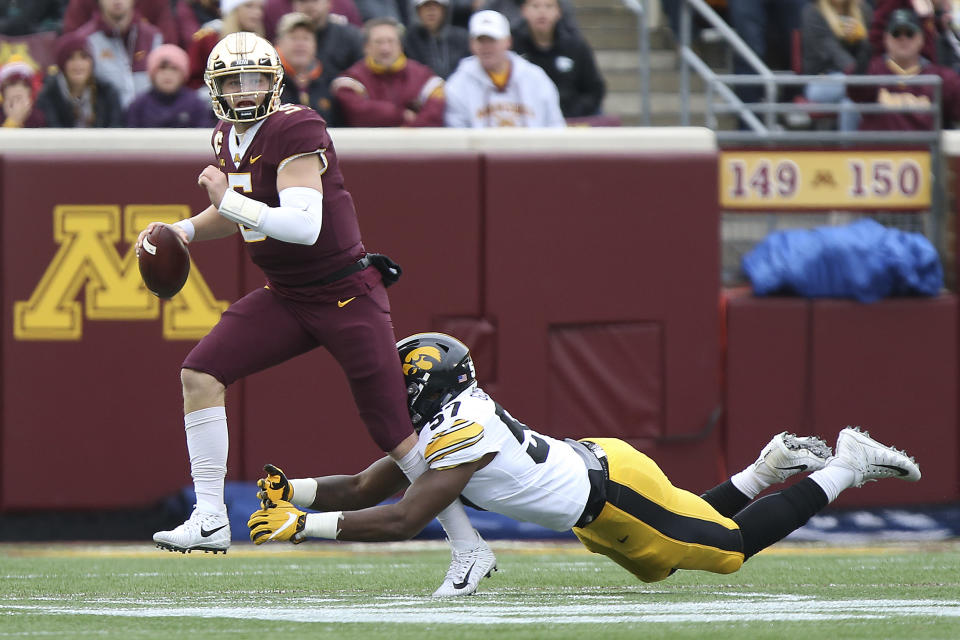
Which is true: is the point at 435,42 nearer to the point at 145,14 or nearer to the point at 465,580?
the point at 145,14

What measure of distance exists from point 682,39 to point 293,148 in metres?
4.45

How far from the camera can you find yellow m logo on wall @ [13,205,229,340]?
25.1 ft

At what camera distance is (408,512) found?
4.53 meters

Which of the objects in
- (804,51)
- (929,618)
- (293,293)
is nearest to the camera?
(929,618)

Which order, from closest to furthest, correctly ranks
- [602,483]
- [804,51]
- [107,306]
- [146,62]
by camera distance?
[602,483], [107,306], [146,62], [804,51]

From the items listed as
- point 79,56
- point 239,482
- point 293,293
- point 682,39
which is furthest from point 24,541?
point 682,39

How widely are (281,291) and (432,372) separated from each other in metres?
0.68

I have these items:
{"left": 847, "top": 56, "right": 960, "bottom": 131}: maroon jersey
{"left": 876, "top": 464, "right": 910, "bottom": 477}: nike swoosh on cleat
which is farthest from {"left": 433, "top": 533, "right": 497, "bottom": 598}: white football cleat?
{"left": 847, "top": 56, "right": 960, "bottom": 131}: maroon jersey

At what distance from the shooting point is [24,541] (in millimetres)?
7703

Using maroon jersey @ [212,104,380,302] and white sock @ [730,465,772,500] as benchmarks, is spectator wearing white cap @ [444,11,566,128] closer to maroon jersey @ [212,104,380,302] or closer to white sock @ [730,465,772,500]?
maroon jersey @ [212,104,380,302]

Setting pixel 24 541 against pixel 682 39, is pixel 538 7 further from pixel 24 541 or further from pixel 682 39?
pixel 24 541

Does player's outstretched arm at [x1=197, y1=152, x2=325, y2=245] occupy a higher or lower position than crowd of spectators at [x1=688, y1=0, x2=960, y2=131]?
lower

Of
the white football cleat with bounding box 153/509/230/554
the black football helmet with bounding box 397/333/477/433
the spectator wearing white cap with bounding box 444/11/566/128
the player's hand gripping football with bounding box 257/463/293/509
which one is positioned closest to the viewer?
the player's hand gripping football with bounding box 257/463/293/509

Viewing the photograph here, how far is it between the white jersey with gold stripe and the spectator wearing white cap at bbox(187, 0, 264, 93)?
13.4 feet
